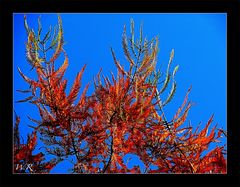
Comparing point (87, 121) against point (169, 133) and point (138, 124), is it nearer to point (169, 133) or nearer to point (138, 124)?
point (138, 124)

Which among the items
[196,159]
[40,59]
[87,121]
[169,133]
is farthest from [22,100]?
[196,159]

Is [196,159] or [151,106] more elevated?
[151,106]
